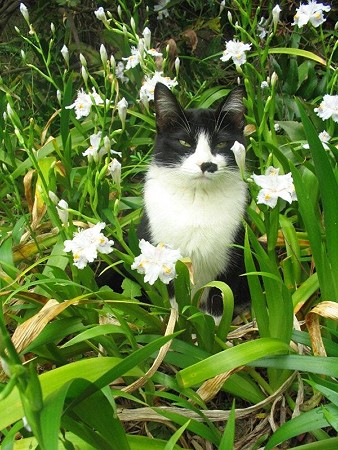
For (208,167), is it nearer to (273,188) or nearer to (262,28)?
(273,188)

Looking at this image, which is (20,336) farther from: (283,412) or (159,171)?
(159,171)

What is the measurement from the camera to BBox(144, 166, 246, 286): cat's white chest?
2439 millimetres

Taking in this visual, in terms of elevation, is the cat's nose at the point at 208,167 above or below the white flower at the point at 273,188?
below

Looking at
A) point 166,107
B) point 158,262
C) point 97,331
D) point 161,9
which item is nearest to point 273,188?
point 158,262

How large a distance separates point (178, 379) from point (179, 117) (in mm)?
1156

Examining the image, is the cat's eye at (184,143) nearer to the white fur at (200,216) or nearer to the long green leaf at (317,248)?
the white fur at (200,216)

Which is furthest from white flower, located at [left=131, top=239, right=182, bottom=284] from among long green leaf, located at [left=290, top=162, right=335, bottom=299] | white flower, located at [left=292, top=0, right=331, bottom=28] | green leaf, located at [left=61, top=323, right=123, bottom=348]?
white flower, located at [left=292, top=0, right=331, bottom=28]

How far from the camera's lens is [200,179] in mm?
2365

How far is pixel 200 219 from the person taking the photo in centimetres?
244

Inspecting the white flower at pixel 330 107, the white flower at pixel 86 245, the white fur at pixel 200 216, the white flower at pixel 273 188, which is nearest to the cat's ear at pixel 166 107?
the white fur at pixel 200 216

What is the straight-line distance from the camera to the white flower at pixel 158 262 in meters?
1.71

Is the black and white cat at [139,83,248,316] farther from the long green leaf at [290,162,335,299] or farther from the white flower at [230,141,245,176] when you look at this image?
the white flower at [230,141,245,176]

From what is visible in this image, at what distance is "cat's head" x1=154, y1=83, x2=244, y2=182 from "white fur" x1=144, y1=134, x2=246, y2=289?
0.02m

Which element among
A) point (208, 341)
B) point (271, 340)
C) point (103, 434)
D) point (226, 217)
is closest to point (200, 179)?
point (226, 217)
